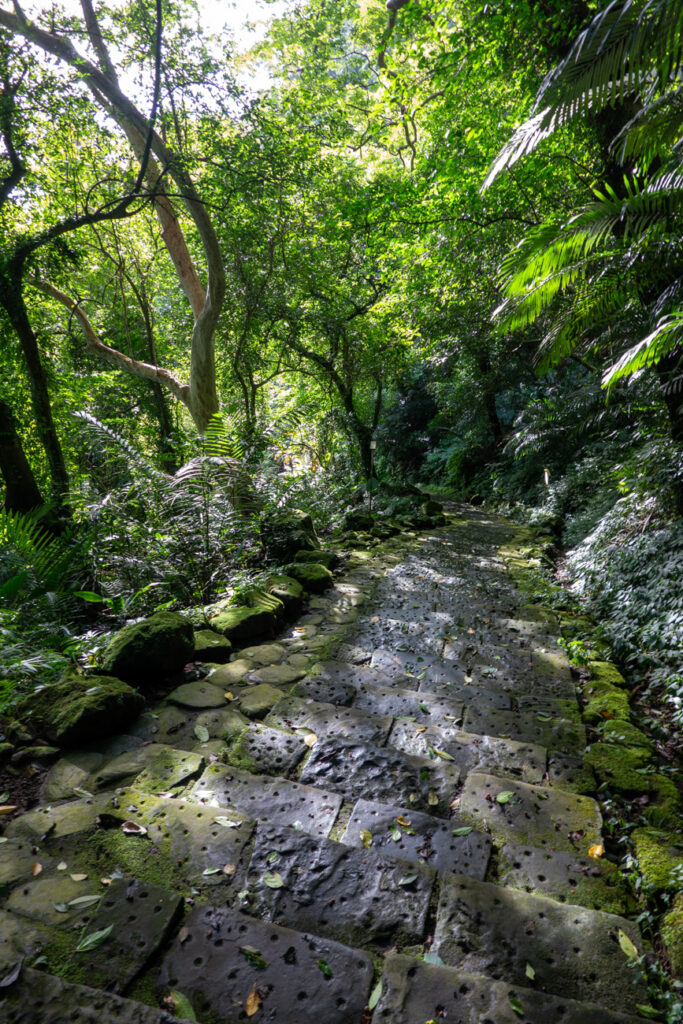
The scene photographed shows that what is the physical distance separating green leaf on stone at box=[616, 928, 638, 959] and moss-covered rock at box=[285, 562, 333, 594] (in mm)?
3271

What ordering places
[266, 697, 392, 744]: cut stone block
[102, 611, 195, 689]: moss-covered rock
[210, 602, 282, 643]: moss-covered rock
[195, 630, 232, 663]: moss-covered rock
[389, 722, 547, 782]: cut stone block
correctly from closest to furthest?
[389, 722, 547, 782]: cut stone block
[266, 697, 392, 744]: cut stone block
[102, 611, 195, 689]: moss-covered rock
[195, 630, 232, 663]: moss-covered rock
[210, 602, 282, 643]: moss-covered rock

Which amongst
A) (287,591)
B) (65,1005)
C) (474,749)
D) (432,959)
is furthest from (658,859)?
(287,591)

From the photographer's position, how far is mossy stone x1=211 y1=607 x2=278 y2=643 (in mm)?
3334

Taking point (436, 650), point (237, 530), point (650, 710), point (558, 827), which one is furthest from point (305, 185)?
point (558, 827)

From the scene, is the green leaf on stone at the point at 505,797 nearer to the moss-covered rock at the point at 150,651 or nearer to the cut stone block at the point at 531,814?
the cut stone block at the point at 531,814

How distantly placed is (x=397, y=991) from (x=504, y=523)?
913 centimetres

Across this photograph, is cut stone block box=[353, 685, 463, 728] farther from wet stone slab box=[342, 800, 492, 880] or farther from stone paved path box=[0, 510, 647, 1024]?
wet stone slab box=[342, 800, 492, 880]

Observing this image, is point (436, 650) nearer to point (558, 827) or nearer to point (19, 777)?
point (558, 827)

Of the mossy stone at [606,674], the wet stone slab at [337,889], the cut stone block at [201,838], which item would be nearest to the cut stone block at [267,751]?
the cut stone block at [201,838]

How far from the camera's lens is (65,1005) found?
3.72 feet

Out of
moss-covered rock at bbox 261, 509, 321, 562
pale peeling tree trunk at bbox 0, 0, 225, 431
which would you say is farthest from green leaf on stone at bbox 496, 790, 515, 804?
pale peeling tree trunk at bbox 0, 0, 225, 431

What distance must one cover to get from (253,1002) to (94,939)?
1.40ft

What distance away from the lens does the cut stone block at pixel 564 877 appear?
1530mm

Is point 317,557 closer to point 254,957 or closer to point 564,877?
point 564,877
